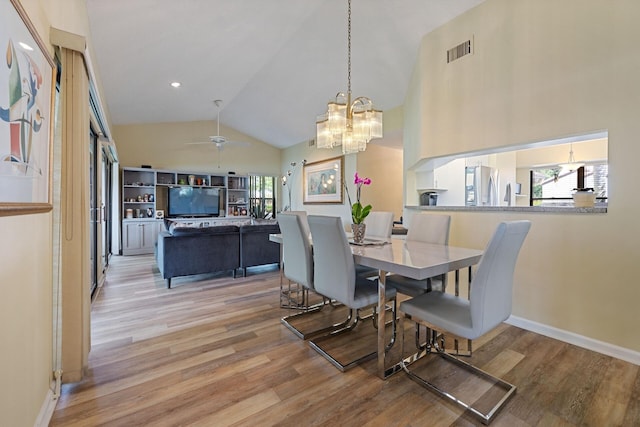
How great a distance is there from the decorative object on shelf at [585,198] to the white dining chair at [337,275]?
178 centimetres

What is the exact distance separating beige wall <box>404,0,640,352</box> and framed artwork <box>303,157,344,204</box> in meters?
3.35

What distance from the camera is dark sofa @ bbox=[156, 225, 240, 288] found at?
13.0ft

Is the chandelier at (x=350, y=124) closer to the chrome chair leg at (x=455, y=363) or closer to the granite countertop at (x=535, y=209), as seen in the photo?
the granite countertop at (x=535, y=209)

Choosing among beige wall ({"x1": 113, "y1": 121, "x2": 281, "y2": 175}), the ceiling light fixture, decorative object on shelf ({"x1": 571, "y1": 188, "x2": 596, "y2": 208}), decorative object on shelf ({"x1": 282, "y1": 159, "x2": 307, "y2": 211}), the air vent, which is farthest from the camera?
decorative object on shelf ({"x1": 282, "y1": 159, "x2": 307, "y2": 211})

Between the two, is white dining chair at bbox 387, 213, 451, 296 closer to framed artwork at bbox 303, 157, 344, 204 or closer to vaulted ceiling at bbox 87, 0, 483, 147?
vaulted ceiling at bbox 87, 0, 483, 147

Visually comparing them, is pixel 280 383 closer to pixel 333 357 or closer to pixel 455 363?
pixel 333 357

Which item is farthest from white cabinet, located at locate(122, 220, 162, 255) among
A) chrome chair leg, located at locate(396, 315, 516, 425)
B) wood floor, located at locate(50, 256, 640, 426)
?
chrome chair leg, located at locate(396, 315, 516, 425)

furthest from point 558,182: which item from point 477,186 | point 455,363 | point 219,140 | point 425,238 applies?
point 219,140

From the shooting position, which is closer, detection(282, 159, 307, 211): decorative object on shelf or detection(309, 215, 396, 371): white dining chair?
detection(309, 215, 396, 371): white dining chair

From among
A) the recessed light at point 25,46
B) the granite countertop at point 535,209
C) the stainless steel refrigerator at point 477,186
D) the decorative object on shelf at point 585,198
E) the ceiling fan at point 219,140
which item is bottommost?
the granite countertop at point 535,209

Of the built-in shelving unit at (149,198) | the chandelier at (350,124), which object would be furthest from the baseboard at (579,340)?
the built-in shelving unit at (149,198)

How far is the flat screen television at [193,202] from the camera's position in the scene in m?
7.13

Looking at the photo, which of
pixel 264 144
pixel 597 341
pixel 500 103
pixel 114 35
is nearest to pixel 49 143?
pixel 114 35

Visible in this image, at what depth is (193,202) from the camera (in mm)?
7363
